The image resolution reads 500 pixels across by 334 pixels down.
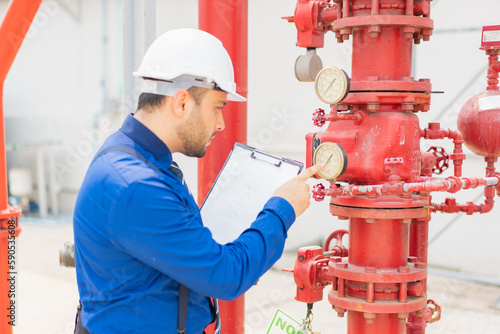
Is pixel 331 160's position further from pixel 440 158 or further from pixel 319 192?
pixel 440 158

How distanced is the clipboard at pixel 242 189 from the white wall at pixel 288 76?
10.7ft

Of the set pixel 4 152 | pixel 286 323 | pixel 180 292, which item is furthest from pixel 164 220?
pixel 4 152

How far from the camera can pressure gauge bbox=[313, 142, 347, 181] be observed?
5.28ft

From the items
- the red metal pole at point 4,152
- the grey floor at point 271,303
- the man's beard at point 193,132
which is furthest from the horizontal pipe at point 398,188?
the grey floor at point 271,303

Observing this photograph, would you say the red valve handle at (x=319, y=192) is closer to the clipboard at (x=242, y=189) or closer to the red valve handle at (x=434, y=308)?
the clipboard at (x=242, y=189)

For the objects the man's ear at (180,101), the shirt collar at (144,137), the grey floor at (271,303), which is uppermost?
the man's ear at (180,101)

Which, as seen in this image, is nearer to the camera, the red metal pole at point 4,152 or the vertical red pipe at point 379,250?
the vertical red pipe at point 379,250

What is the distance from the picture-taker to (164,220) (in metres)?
1.26

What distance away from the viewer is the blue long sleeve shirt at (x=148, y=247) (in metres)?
1.27

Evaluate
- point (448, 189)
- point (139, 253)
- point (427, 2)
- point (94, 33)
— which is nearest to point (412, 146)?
point (448, 189)

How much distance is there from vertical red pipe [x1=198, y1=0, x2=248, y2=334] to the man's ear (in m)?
1.01

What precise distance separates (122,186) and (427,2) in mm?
1088

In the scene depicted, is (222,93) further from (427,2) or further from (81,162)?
(81,162)

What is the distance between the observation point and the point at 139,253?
129 cm
